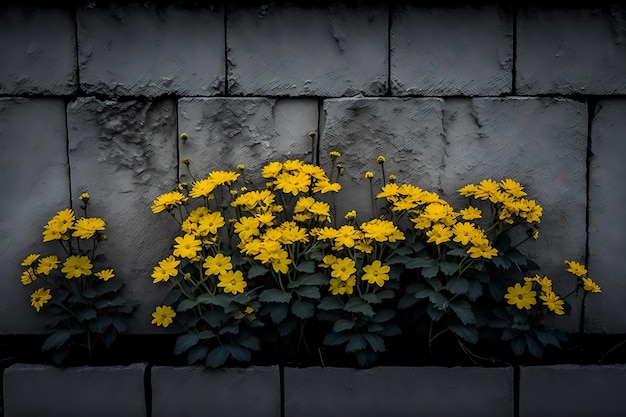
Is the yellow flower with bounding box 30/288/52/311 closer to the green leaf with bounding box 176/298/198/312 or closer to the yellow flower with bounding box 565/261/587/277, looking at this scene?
the green leaf with bounding box 176/298/198/312

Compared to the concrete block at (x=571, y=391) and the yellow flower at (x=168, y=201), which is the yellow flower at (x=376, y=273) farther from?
the yellow flower at (x=168, y=201)

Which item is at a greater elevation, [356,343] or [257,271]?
[257,271]

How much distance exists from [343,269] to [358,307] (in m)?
0.15

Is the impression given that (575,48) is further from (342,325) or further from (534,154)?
(342,325)

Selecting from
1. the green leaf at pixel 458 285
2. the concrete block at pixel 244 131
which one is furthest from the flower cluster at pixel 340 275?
the concrete block at pixel 244 131

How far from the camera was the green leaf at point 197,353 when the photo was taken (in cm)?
234

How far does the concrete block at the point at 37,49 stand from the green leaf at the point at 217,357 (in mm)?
1271

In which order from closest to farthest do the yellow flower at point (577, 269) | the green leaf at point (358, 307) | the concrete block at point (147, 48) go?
1. the green leaf at point (358, 307)
2. the yellow flower at point (577, 269)
3. the concrete block at point (147, 48)

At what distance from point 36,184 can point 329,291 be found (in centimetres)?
133

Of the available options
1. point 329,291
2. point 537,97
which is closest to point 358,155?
point 329,291

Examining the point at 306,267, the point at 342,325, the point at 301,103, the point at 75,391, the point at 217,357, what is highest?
the point at 301,103

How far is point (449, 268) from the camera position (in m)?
2.30

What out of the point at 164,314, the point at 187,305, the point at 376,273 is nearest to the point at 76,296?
the point at 164,314

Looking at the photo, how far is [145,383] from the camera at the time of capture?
2.37 m
